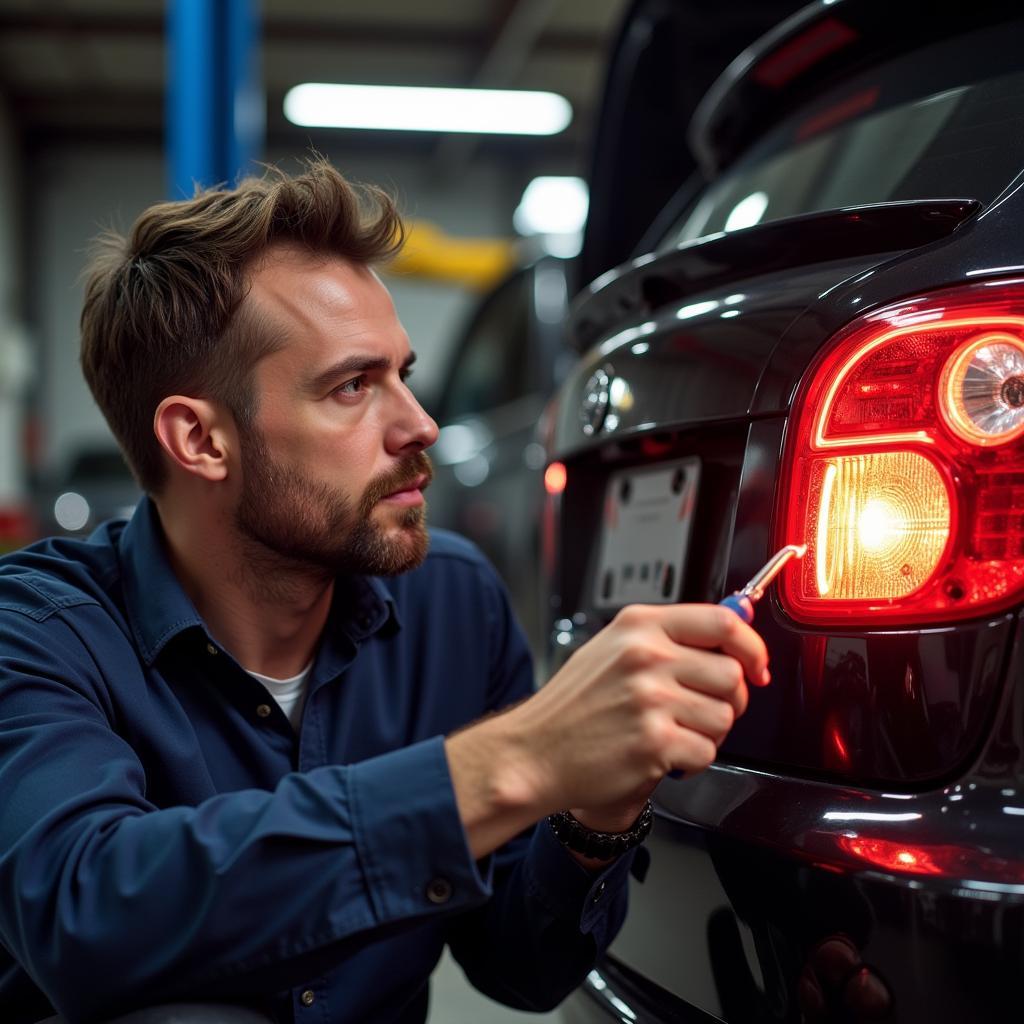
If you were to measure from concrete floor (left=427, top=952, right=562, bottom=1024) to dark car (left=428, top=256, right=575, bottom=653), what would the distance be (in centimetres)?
205

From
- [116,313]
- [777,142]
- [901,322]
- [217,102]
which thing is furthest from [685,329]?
[217,102]

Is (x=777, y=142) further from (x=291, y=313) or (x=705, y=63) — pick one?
(x=705, y=63)

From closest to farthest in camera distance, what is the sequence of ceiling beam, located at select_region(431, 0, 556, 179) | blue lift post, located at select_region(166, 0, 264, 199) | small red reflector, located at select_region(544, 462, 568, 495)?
small red reflector, located at select_region(544, 462, 568, 495)
blue lift post, located at select_region(166, 0, 264, 199)
ceiling beam, located at select_region(431, 0, 556, 179)

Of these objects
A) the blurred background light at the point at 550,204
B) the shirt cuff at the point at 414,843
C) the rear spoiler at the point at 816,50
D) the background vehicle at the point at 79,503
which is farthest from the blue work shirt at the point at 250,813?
the blurred background light at the point at 550,204

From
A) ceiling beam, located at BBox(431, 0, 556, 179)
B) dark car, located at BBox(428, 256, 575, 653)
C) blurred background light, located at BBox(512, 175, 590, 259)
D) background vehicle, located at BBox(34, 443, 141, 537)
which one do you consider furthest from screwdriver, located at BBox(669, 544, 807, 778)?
blurred background light, located at BBox(512, 175, 590, 259)

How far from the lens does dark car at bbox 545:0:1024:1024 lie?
1085 mm

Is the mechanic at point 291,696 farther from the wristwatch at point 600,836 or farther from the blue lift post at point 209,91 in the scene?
the blue lift post at point 209,91

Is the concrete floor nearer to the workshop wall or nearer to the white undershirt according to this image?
the white undershirt

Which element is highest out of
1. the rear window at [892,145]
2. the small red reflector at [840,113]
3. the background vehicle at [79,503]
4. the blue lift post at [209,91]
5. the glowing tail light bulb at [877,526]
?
the blue lift post at [209,91]

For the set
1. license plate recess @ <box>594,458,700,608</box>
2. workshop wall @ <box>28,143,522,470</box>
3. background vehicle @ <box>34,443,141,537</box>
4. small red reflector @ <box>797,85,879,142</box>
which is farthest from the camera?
workshop wall @ <box>28,143,522,470</box>

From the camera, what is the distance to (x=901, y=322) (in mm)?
1198

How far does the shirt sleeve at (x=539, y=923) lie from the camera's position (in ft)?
4.87

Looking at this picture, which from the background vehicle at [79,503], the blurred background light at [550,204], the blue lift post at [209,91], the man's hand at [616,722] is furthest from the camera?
the blurred background light at [550,204]

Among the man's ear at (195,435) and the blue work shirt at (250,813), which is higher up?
the man's ear at (195,435)
